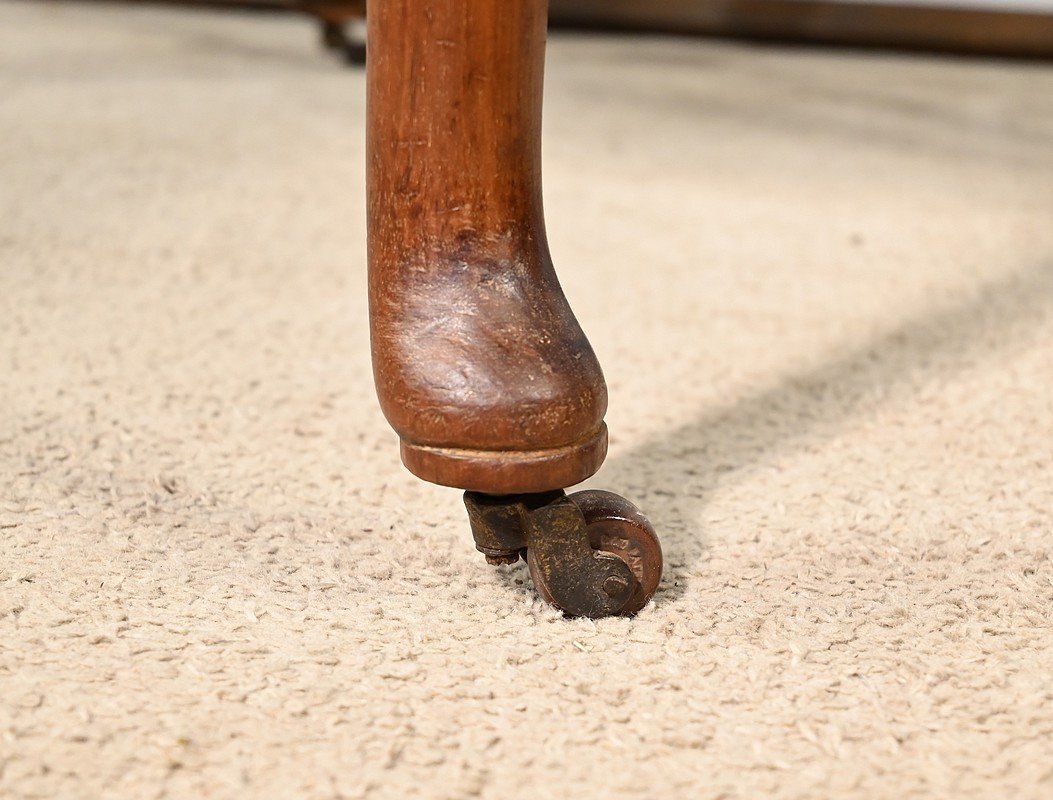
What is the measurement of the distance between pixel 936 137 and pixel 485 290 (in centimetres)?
111

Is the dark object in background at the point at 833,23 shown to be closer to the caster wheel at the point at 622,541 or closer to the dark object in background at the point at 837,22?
the dark object in background at the point at 837,22

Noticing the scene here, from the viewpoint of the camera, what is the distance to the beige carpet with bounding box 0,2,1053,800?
37 cm

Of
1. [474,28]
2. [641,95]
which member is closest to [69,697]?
[474,28]

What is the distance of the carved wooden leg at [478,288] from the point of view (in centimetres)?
39

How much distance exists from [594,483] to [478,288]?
180 millimetres

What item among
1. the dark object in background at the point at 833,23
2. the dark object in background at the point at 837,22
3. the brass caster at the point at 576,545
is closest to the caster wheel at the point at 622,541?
the brass caster at the point at 576,545

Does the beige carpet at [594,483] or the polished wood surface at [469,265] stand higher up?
the polished wood surface at [469,265]

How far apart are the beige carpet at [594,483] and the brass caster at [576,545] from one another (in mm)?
13

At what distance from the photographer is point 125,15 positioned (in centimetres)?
226

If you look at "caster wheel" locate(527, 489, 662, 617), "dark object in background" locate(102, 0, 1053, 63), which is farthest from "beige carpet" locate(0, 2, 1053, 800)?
"dark object in background" locate(102, 0, 1053, 63)

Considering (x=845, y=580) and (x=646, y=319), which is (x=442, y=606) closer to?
(x=845, y=580)

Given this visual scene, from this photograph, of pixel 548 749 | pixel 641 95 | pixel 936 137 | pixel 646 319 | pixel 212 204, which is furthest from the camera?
pixel 641 95

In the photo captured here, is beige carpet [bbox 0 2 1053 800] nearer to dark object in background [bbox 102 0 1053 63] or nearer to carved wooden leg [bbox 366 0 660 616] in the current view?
carved wooden leg [bbox 366 0 660 616]

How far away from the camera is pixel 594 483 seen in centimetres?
56
